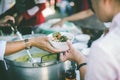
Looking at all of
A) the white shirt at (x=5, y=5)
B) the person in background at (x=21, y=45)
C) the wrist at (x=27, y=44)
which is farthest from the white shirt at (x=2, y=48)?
the white shirt at (x=5, y=5)

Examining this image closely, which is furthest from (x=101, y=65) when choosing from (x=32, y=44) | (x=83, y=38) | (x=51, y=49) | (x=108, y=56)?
(x=83, y=38)

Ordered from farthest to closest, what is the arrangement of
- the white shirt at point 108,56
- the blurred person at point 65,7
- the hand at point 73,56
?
the blurred person at point 65,7 → the hand at point 73,56 → the white shirt at point 108,56

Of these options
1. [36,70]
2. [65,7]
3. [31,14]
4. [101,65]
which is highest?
[101,65]

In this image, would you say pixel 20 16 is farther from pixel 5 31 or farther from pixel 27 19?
pixel 5 31

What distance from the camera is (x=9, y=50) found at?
1867 mm

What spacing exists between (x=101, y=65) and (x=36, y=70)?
70 cm

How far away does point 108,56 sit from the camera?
3.25ft

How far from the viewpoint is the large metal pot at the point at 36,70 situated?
1.61 m

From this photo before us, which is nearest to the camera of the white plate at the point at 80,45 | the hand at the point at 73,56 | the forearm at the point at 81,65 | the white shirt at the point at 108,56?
the white shirt at the point at 108,56

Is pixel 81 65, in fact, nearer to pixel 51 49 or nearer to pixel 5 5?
pixel 51 49

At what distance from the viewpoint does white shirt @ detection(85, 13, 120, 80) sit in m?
0.99

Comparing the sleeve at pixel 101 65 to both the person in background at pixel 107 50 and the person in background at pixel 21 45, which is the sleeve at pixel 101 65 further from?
the person in background at pixel 21 45

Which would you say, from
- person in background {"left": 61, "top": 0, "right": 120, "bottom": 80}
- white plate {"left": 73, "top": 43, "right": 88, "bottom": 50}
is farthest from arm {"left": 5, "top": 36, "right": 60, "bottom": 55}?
person in background {"left": 61, "top": 0, "right": 120, "bottom": 80}

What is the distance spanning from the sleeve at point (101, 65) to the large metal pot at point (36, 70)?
1.93ft
